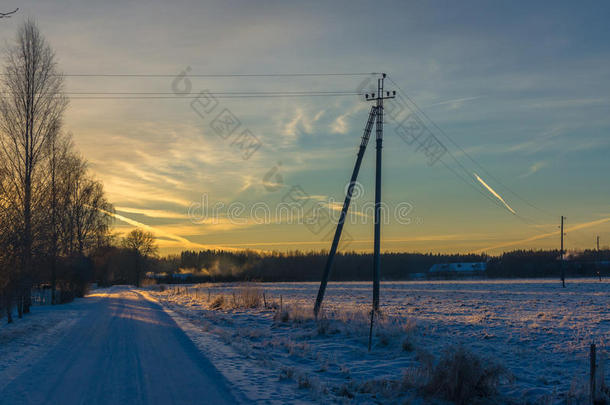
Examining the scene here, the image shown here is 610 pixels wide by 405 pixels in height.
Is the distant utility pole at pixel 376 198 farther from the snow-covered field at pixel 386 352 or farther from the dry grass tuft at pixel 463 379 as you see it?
the dry grass tuft at pixel 463 379

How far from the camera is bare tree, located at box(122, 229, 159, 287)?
99.8 m

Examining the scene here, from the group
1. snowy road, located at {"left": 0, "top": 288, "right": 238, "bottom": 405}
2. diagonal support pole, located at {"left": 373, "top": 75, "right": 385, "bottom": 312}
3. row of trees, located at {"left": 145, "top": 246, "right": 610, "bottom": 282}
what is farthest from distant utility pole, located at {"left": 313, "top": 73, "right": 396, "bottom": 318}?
row of trees, located at {"left": 145, "top": 246, "right": 610, "bottom": 282}

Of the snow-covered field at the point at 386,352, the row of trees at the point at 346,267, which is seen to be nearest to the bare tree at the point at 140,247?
the row of trees at the point at 346,267

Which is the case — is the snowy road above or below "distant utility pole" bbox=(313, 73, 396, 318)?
below

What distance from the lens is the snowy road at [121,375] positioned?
8.44 metres

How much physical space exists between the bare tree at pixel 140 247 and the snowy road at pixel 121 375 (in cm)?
8797

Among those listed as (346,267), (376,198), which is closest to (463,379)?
(376,198)

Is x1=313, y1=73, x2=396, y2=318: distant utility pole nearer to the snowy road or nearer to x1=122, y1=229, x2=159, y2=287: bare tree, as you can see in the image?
the snowy road

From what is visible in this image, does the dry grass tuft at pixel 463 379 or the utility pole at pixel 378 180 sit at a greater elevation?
the utility pole at pixel 378 180

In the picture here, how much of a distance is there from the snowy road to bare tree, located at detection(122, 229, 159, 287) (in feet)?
289

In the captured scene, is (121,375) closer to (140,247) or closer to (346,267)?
(140,247)

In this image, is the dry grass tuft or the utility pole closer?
the dry grass tuft

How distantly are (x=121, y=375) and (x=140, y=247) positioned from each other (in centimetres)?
9674

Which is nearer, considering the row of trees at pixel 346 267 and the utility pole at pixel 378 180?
the utility pole at pixel 378 180
